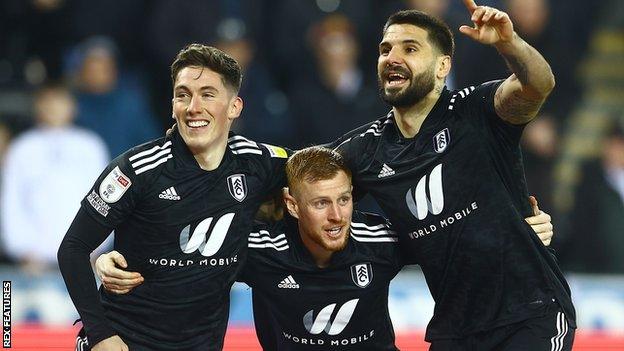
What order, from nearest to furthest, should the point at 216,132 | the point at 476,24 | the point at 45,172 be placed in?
the point at 476,24
the point at 216,132
the point at 45,172

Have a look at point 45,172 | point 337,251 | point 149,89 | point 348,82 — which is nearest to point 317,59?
point 348,82

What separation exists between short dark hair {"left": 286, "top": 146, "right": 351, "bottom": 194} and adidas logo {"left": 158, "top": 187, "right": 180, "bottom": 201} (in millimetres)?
482

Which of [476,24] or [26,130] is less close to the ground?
[26,130]

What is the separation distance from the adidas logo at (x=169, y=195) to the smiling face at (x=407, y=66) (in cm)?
89

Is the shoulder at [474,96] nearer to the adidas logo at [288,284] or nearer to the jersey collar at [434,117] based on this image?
the jersey collar at [434,117]

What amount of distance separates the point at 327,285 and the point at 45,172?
459cm

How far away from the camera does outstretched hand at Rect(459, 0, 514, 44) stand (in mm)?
4129

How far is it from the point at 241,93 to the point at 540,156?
7.75ft

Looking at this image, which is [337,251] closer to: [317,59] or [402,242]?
[402,242]

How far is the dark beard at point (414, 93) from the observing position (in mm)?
4590

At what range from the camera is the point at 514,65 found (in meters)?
4.24

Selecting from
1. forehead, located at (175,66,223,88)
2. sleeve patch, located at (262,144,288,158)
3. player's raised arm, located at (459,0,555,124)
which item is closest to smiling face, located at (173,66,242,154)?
forehead, located at (175,66,223,88)

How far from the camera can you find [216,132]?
459 cm

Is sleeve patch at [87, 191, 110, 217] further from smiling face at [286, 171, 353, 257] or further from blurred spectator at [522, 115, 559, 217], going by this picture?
blurred spectator at [522, 115, 559, 217]
